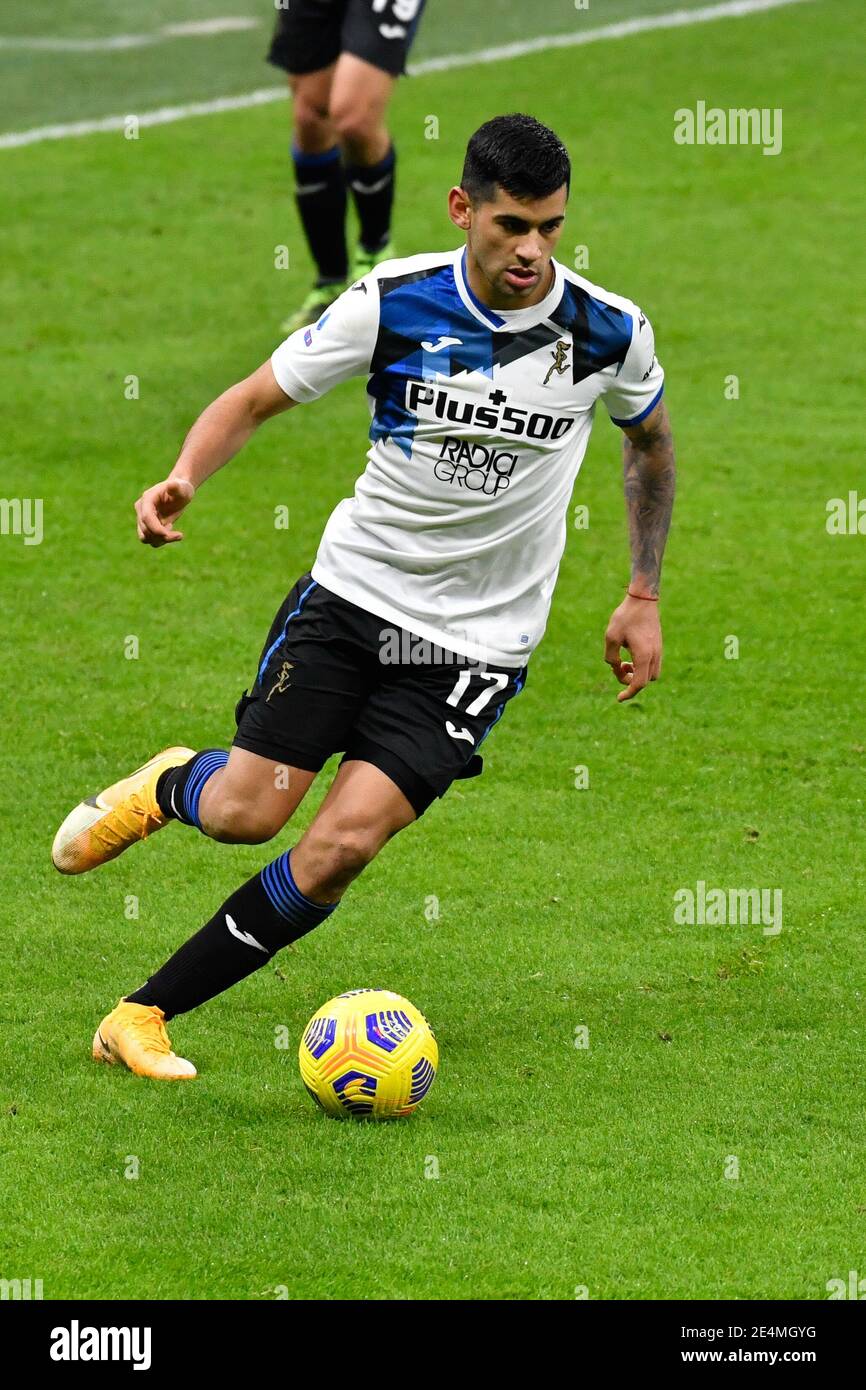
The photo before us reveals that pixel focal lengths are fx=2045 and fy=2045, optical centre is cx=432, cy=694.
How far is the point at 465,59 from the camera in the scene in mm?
Answer: 17656

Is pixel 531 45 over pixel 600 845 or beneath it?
over

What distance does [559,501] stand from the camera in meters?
5.52

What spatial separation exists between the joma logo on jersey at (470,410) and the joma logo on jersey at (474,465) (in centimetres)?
6

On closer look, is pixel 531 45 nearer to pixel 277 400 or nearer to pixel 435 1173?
pixel 277 400

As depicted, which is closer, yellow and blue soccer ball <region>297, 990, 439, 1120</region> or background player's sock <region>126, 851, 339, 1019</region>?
yellow and blue soccer ball <region>297, 990, 439, 1120</region>

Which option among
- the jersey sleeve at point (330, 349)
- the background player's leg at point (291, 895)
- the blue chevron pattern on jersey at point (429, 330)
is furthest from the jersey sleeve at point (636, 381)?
the background player's leg at point (291, 895)

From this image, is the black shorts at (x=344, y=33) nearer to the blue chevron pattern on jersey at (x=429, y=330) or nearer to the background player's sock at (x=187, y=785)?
the blue chevron pattern on jersey at (x=429, y=330)

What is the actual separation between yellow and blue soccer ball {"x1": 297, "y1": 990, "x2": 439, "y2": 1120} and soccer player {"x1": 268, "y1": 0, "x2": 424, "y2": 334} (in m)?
5.90

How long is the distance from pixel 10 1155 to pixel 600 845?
260 cm

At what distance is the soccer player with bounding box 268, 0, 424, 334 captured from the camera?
10422mm

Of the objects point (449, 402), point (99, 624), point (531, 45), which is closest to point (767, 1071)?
point (449, 402)

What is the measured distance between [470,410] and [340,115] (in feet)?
18.8

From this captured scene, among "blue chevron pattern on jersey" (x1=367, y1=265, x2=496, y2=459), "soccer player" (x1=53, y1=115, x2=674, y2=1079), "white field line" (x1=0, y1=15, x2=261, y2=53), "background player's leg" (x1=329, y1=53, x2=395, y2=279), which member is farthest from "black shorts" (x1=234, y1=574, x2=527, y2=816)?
"white field line" (x1=0, y1=15, x2=261, y2=53)

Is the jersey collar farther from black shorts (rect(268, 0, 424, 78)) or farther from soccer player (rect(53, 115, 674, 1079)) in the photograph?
black shorts (rect(268, 0, 424, 78))
